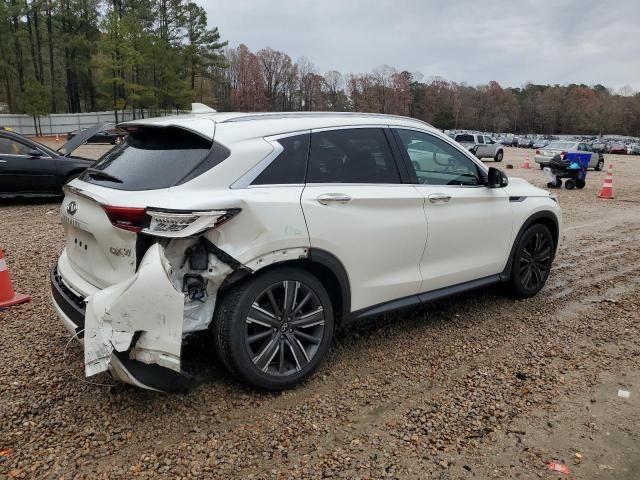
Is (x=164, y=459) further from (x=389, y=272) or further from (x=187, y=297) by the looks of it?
(x=389, y=272)

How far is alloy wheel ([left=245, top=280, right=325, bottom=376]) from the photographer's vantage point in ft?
10.1

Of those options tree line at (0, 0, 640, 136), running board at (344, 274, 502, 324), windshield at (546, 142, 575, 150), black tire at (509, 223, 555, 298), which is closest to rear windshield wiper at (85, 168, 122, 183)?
running board at (344, 274, 502, 324)

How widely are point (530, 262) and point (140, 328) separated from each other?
3.86 m

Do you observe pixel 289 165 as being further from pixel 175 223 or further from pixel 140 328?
pixel 140 328

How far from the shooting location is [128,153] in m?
3.39

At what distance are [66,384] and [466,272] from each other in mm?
3131

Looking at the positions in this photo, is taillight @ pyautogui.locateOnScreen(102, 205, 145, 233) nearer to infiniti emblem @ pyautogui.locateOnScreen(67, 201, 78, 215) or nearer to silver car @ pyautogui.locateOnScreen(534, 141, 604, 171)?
infiniti emblem @ pyautogui.locateOnScreen(67, 201, 78, 215)

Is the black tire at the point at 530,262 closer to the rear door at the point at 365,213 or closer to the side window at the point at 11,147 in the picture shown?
the rear door at the point at 365,213

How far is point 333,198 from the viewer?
3.30 m

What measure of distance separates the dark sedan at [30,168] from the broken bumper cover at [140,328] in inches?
315

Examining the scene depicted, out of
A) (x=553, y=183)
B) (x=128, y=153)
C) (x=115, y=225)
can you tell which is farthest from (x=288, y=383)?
(x=553, y=183)

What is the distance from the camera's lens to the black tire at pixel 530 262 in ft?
15.9

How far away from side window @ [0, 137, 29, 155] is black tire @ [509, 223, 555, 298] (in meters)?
9.31

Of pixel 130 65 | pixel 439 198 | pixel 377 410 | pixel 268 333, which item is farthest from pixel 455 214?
pixel 130 65
